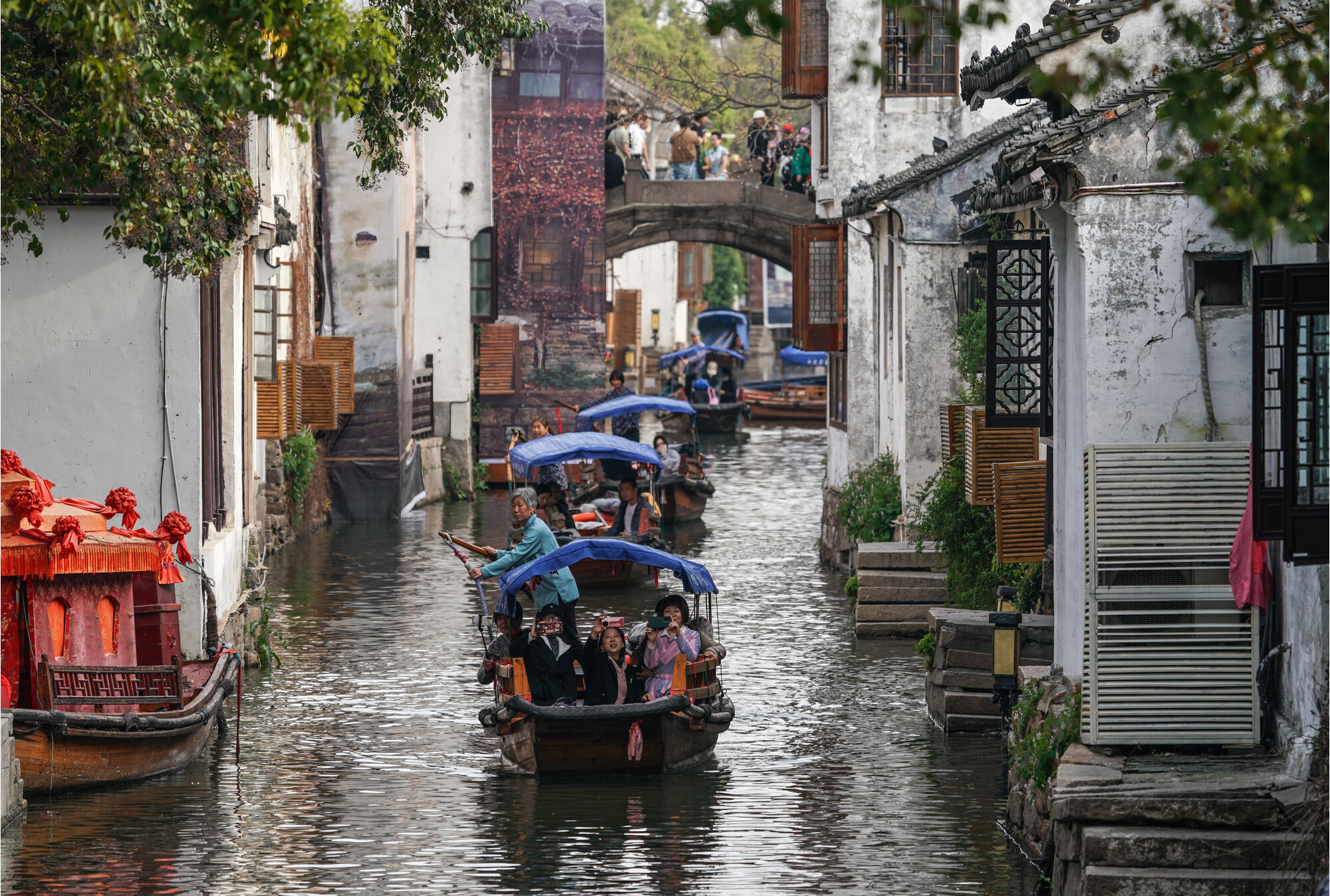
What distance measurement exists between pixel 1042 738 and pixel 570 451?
15602 millimetres

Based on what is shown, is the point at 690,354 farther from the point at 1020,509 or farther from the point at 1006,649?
the point at 1006,649

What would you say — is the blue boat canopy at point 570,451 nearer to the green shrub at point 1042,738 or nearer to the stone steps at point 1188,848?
the green shrub at point 1042,738

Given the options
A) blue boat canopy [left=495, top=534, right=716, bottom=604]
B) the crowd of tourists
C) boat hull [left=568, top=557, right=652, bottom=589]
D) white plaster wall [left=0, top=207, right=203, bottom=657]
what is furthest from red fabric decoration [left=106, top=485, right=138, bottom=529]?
the crowd of tourists

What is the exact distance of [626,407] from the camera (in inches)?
1312

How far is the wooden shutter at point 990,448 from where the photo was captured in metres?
17.5

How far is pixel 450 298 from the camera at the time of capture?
3703cm

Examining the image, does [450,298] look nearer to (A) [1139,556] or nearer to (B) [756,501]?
(B) [756,501]

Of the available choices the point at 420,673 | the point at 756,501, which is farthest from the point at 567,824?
the point at 756,501

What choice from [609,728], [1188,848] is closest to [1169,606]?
[1188,848]

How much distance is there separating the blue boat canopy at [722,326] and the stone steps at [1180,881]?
64139mm

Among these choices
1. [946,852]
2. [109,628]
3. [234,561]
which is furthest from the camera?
[234,561]

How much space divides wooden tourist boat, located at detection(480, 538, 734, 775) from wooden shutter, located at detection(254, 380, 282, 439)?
9.00m

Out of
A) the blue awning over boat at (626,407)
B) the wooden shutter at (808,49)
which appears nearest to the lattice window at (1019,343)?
the wooden shutter at (808,49)

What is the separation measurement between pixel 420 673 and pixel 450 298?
18161 millimetres
